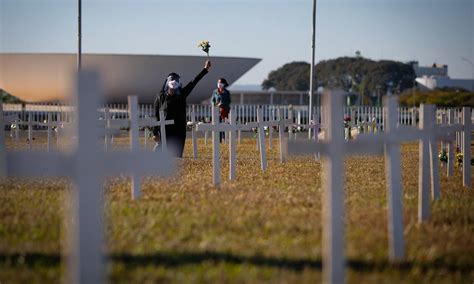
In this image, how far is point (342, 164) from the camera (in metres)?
5.54

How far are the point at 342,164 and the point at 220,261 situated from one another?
1280 millimetres

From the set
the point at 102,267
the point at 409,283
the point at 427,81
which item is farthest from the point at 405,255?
the point at 427,81

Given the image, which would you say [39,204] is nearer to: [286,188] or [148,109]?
[286,188]

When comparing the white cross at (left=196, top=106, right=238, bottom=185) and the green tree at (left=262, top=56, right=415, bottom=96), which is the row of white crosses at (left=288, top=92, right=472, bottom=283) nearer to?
the white cross at (left=196, top=106, right=238, bottom=185)

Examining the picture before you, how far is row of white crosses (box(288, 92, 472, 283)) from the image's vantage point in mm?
5266

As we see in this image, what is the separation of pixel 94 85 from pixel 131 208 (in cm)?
455

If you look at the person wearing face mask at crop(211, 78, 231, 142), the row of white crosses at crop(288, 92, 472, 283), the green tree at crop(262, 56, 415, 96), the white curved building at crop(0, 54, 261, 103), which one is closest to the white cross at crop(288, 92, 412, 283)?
the row of white crosses at crop(288, 92, 472, 283)

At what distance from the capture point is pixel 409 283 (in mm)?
5707

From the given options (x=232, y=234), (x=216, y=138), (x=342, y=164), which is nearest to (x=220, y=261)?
(x=232, y=234)

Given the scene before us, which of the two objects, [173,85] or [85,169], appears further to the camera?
[173,85]

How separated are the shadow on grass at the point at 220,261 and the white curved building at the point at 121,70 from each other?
4381 cm

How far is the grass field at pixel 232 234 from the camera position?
19.4ft

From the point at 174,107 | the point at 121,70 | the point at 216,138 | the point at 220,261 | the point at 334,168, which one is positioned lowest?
the point at 220,261

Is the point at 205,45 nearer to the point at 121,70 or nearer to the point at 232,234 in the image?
the point at 232,234
